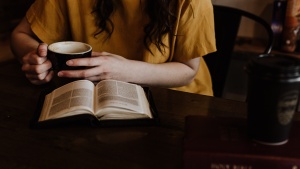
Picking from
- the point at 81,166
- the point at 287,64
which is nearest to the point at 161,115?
the point at 81,166

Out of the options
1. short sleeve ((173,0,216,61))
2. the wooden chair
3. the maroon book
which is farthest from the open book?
the wooden chair

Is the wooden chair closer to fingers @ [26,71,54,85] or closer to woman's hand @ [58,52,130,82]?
woman's hand @ [58,52,130,82]

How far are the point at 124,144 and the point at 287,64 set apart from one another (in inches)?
13.8

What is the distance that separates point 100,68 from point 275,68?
0.52 m

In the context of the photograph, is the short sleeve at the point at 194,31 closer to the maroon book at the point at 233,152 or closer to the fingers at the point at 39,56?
the fingers at the point at 39,56

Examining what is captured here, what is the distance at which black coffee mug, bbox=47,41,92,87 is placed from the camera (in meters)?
0.97

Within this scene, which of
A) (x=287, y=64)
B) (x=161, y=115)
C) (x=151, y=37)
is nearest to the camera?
(x=287, y=64)

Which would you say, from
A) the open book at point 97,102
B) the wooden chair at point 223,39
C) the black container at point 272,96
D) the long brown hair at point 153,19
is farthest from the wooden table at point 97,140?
the wooden chair at point 223,39

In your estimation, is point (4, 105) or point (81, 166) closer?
point (81, 166)

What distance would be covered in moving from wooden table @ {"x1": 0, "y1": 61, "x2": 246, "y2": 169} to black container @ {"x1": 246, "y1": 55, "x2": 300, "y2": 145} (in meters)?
0.17

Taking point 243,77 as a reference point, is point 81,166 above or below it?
above

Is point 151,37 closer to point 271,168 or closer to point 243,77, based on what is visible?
point 271,168

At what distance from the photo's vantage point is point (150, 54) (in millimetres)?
1232

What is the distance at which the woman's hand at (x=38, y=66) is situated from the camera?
39.9 inches
